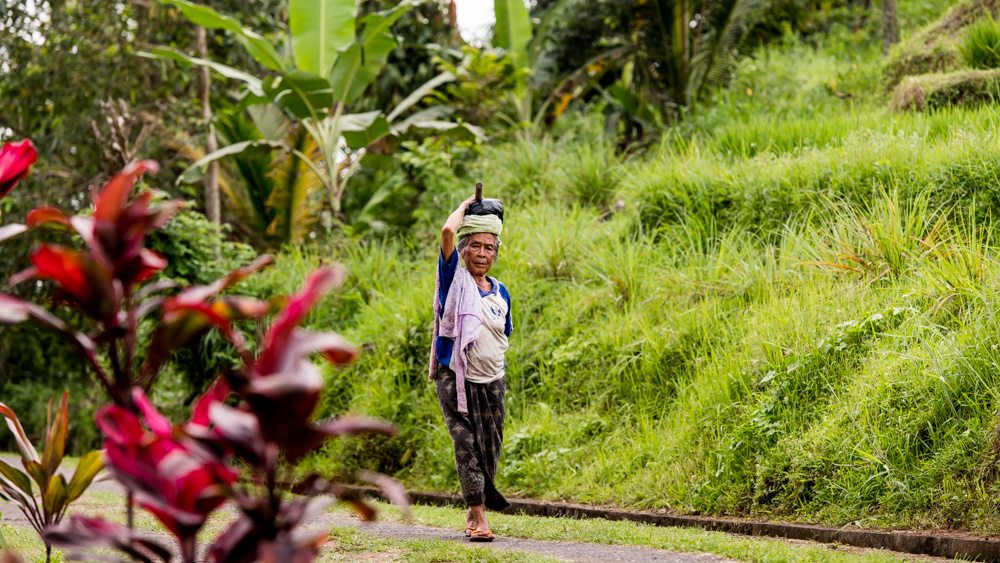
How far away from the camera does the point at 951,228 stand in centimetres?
727

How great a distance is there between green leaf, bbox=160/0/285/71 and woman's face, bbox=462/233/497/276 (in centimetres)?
709

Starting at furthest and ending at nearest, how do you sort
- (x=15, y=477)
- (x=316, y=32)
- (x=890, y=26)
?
(x=890, y=26)
(x=316, y=32)
(x=15, y=477)

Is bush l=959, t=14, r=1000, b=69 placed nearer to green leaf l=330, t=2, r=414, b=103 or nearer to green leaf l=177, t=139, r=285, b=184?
green leaf l=330, t=2, r=414, b=103

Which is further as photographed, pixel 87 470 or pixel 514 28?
pixel 514 28

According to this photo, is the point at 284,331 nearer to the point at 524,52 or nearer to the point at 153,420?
the point at 153,420

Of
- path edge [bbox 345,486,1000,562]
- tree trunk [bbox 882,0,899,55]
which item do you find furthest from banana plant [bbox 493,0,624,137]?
path edge [bbox 345,486,1000,562]

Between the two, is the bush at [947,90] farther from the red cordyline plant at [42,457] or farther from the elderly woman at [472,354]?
the red cordyline plant at [42,457]

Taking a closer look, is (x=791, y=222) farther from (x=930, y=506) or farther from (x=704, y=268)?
(x=930, y=506)

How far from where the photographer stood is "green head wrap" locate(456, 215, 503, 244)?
5492 mm

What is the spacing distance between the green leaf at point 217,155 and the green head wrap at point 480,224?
7.11 meters

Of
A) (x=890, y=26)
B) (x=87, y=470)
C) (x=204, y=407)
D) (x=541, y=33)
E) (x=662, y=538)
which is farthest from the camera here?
(x=541, y=33)

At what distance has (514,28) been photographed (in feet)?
47.9

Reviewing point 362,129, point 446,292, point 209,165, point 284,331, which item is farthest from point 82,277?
point 209,165

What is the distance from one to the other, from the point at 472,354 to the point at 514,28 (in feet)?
33.2
